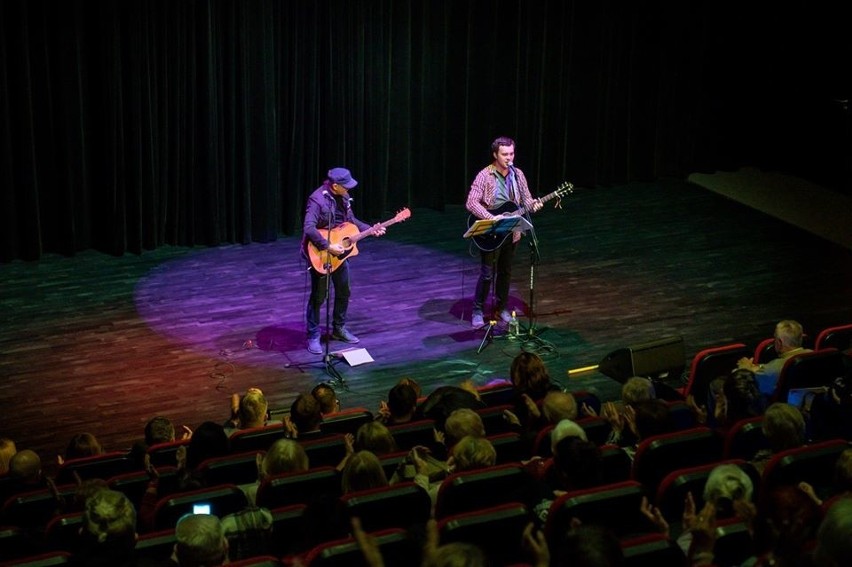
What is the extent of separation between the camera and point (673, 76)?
55.8ft

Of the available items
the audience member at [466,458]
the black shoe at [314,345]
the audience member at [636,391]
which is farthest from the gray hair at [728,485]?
the black shoe at [314,345]

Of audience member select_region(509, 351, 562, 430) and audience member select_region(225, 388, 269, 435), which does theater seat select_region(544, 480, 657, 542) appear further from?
audience member select_region(225, 388, 269, 435)

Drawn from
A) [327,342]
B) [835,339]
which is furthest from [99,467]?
[835,339]

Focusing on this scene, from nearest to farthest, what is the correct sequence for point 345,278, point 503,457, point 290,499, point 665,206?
point 290,499 → point 503,457 → point 345,278 → point 665,206

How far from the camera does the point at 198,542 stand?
5254 millimetres

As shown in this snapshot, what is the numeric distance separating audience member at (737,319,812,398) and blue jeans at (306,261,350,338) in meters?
3.77

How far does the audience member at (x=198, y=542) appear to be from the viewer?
207 inches

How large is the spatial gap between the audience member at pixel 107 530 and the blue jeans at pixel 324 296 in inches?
199

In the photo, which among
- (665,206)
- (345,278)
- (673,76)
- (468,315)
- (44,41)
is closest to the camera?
(345,278)

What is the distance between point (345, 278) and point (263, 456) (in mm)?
3829

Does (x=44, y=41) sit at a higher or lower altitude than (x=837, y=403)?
higher

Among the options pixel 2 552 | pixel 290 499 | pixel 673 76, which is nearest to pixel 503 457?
pixel 290 499

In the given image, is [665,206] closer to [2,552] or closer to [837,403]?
[837,403]

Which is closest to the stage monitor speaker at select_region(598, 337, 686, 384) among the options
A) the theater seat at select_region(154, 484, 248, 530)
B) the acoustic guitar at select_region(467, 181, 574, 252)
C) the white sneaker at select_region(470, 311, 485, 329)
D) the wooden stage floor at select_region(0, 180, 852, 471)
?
the wooden stage floor at select_region(0, 180, 852, 471)
